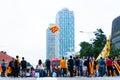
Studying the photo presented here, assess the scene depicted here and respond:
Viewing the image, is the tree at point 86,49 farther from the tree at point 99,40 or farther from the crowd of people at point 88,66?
the crowd of people at point 88,66

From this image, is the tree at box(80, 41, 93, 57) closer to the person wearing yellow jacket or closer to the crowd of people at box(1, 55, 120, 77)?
the crowd of people at box(1, 55, 120, 77)

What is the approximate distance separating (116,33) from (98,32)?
846cm

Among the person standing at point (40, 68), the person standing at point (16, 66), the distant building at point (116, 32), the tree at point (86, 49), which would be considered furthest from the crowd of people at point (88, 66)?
the tree at point (86, 49)

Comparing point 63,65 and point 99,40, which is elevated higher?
point 99,40

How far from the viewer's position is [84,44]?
132m

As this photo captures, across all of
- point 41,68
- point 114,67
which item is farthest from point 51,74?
point 114,67

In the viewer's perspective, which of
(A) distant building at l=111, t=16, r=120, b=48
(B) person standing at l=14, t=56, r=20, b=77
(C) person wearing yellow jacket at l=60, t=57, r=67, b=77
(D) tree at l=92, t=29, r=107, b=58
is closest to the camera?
(B) person standing at l=14, t=56, r=20, b=77

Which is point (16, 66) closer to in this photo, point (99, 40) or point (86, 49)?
point (86, 49)

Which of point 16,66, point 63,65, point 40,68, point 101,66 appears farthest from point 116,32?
point 16,66

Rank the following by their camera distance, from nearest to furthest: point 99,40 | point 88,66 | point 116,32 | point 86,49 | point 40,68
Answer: point 88,66, point 40,68, point 116,32, point 86,49, point 99,40

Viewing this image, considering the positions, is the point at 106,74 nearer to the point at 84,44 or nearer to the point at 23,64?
the point at 23,64

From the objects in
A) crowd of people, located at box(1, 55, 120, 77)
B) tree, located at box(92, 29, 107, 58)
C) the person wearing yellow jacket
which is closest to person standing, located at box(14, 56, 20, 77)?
crowd of people, located at box(1, 55, 120, 77)

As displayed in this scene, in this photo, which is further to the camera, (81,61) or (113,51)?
(113,51)

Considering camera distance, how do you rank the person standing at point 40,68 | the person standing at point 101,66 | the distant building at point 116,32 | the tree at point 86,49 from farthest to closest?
1. the tree at point 86,49
2. the distant building at point 116,32
3. the person standing at point 40,68
4. the person standing at point 101,66
